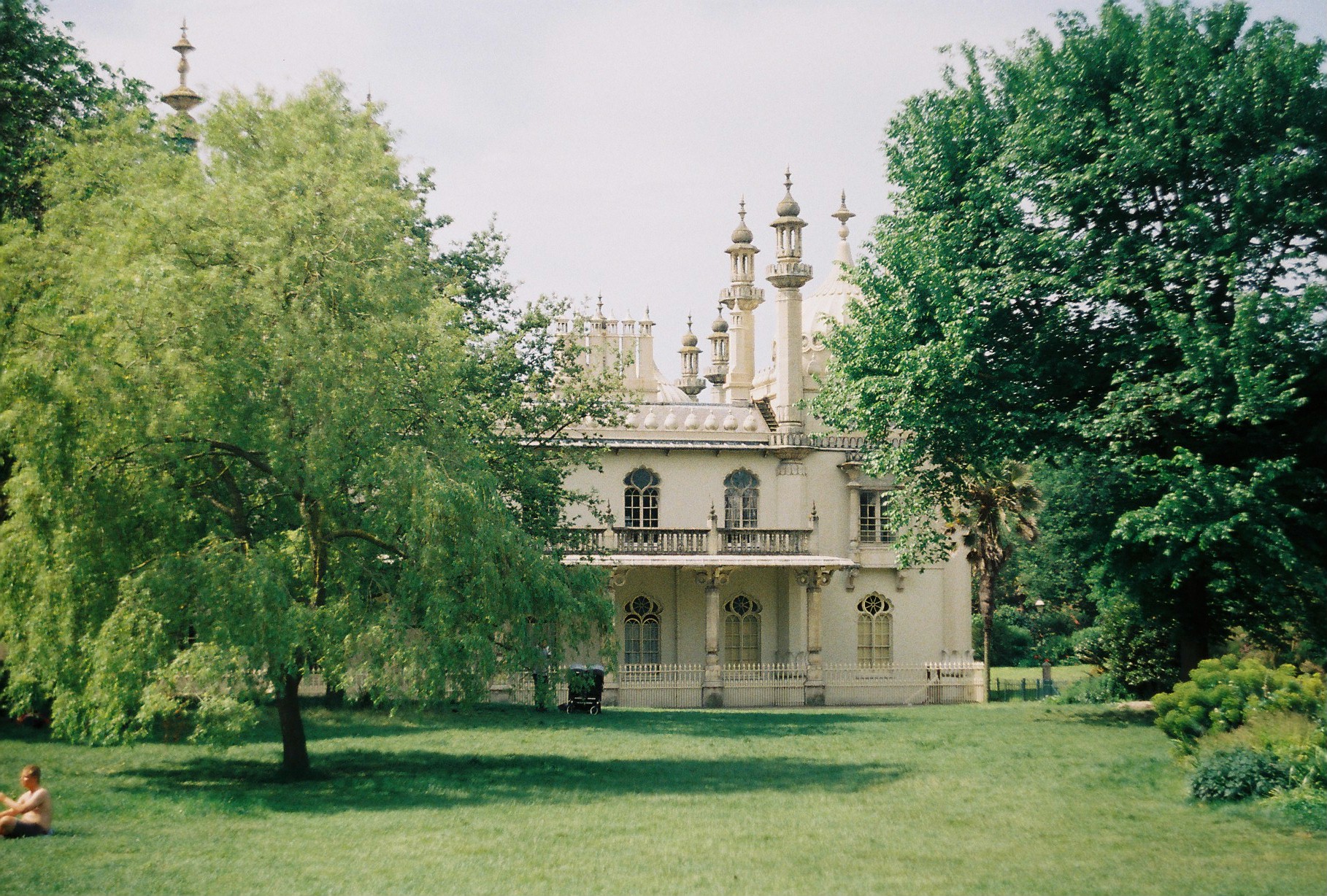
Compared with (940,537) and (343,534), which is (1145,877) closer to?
(343,534)

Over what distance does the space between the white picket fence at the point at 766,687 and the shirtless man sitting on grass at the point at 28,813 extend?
72.9ft

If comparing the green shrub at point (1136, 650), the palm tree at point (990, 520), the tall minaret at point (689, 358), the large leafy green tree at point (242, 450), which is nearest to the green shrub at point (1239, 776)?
the large leafy green tree at point (242, 450)

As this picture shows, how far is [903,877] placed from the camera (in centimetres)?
1191

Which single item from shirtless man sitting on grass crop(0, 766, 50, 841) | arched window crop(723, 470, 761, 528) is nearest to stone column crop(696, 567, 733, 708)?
arched window crop(723, 470, 761, 528)

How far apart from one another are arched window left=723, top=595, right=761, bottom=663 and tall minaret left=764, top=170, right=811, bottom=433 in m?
5.15

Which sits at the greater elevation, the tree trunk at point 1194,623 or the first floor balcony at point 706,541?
the first floor balcony at point 706,541

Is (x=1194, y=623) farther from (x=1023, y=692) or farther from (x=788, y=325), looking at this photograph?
(x=788, y=325)

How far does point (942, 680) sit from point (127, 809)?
25.0 metres

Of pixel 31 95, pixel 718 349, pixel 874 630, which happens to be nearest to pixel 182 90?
pixel 31 95

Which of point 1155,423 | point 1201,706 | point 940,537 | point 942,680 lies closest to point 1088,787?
point 1201,706

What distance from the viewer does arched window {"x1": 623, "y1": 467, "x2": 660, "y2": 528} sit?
3650cm

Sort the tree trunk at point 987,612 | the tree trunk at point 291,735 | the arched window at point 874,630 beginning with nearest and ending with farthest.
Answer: the tree trunk at point 291,735 → the tree trunk at point 987,612 → the arched window at point 874,630

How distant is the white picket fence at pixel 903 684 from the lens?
35.1m

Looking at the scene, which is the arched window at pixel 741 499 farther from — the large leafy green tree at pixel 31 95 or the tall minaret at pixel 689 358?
the tall minaret at pixel 689 358
